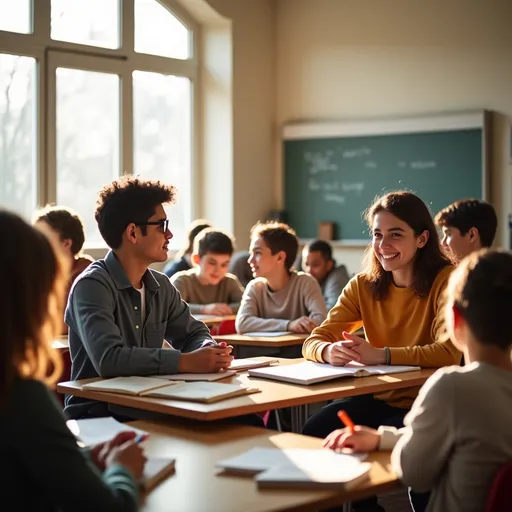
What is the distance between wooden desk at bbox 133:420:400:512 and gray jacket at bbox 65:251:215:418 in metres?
0.58

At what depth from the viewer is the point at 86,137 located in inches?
300

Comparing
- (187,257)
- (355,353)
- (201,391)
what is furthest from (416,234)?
(187,257)

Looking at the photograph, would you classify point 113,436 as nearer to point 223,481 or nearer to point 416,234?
point 223,481

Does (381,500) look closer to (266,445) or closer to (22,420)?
(266,445)

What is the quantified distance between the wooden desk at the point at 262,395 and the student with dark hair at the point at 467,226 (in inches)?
63.5

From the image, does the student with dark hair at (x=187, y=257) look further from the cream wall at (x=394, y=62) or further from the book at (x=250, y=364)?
the book at (x=250, y=364)

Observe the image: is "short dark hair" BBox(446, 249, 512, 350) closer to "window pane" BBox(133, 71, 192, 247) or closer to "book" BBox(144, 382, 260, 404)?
"book" BBox(144, 382, 260, 404)

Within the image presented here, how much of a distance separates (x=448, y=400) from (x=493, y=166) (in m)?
5.90

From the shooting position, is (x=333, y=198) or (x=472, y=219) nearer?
(x=472, y=219)

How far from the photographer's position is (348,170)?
832 centimetres

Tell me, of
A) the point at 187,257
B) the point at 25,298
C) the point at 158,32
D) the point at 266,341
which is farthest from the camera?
the point at 158,32

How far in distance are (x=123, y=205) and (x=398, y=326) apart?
1.14 meters

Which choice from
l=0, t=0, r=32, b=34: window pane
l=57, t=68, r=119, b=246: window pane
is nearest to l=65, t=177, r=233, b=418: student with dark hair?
l=57, t=68, r=119, b=246: window pane

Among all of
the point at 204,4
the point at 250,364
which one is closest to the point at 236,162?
the point at 204,4
